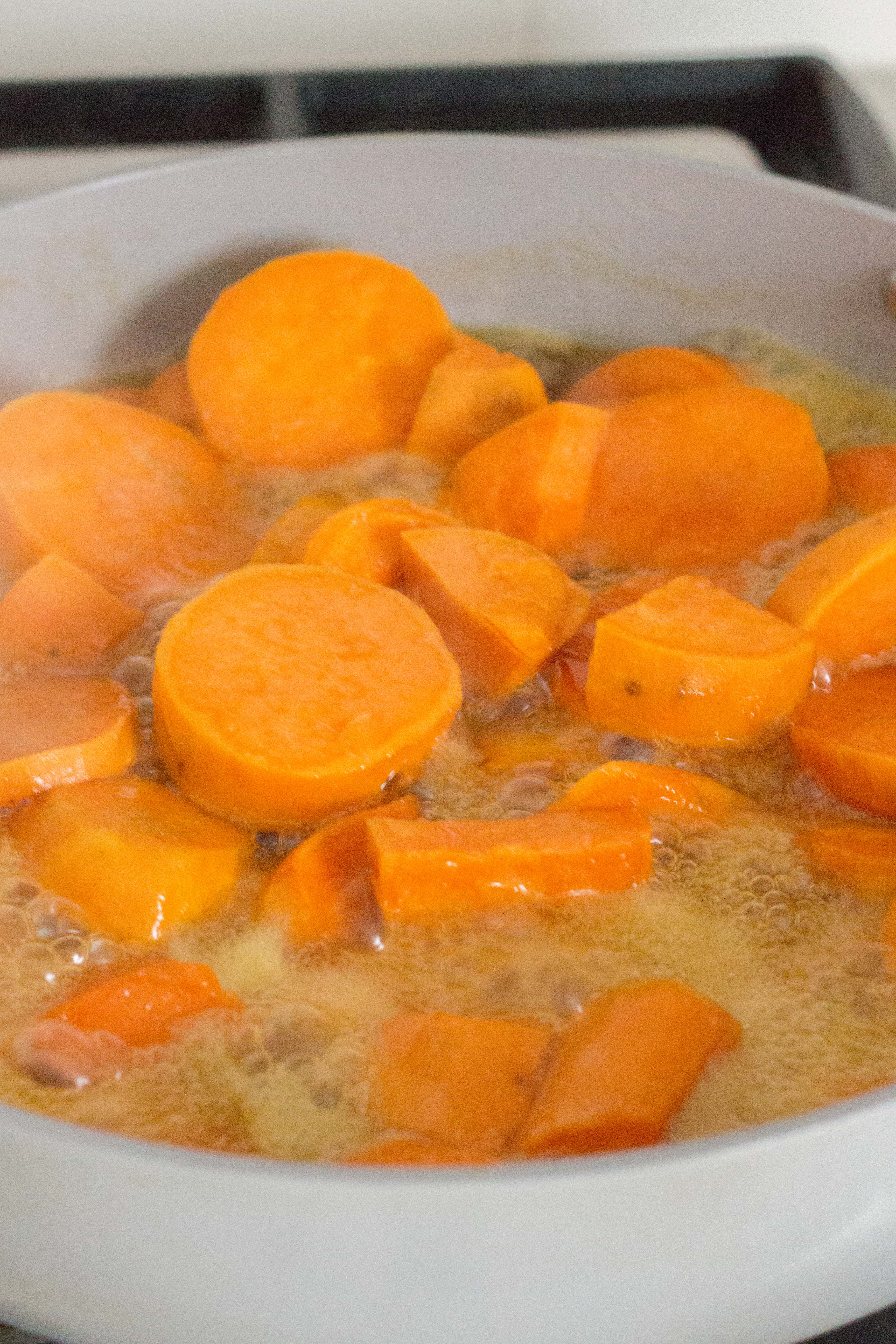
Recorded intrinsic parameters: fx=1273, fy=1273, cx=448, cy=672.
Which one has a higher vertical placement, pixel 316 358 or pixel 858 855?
pixel 316 358

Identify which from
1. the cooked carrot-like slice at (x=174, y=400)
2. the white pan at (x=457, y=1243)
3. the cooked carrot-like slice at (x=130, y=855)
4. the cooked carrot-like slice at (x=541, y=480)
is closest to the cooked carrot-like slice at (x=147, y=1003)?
the cooked carrot-like slice at (x=130, y=855)

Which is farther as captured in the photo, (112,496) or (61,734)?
(112,496)

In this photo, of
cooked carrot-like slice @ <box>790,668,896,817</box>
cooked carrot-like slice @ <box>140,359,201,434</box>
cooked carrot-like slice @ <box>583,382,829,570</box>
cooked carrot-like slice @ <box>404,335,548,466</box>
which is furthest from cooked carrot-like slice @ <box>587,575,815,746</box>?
cooked carrot-like slice @ <box>140,359,201,434</box>

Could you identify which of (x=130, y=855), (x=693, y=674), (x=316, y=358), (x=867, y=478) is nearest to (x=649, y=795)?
(x=693, y=674)

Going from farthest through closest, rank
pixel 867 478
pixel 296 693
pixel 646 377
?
1. pixel 646 377
2. pixel 867 478
3. pixel 296 693

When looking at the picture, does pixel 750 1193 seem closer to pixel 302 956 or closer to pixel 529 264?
pixel 302 956

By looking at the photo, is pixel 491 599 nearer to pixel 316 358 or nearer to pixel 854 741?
pixel 854 741

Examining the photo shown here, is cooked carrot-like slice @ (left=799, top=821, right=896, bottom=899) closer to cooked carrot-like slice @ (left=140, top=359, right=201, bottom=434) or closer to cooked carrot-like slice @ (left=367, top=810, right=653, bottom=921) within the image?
cooked carrot-like slice @ (left=367, top=810, right=653, bottom=921)
